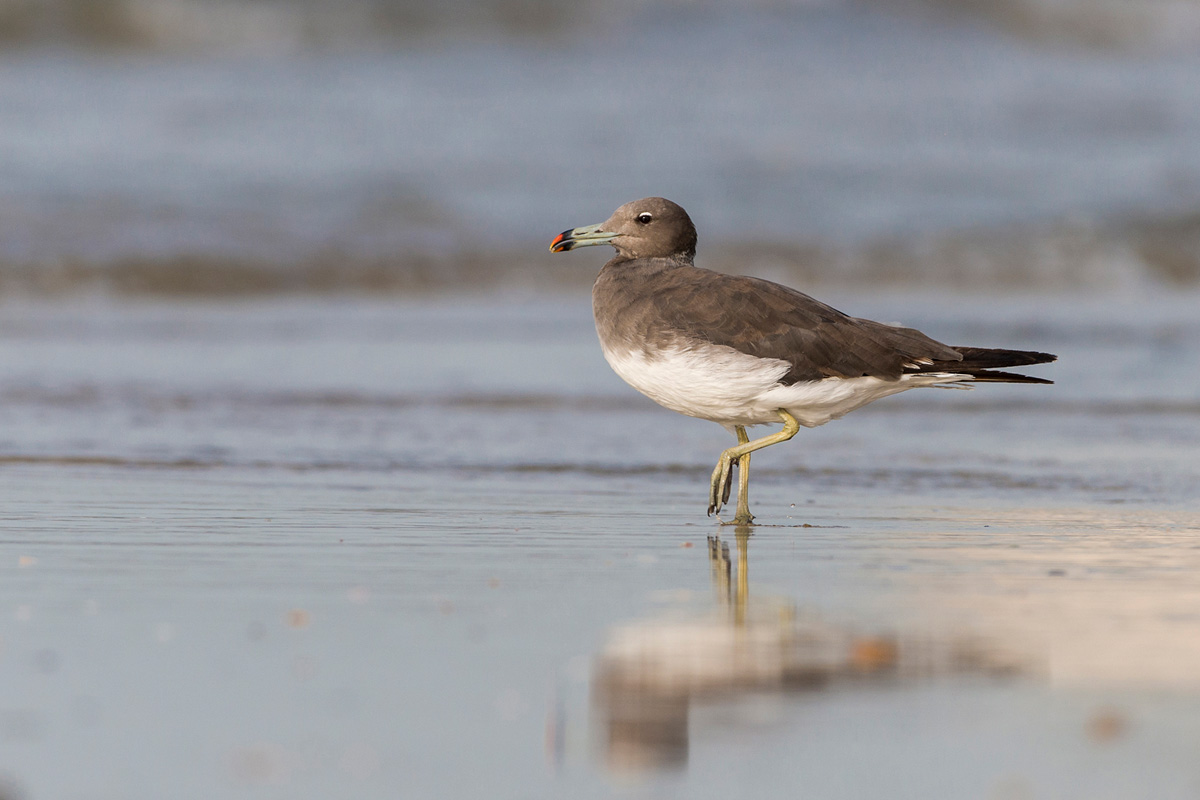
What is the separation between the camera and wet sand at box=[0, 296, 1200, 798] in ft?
8.89

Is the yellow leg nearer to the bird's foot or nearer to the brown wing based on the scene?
the bird's foot

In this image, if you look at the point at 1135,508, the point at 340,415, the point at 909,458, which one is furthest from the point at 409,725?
the point at 340,415

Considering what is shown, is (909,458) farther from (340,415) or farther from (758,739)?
(758,739)

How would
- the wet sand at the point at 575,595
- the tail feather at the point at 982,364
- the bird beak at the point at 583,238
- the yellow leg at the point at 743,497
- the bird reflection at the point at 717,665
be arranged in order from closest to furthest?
the wet sand at the point at 575,595, the bird reflection at the point at 717,665, the tail feather at the point at 982,364, the yellow leg at the point at 743,497, the bird beak at the point at 583,238

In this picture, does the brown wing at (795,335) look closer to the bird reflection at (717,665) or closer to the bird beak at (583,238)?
the bird beak at (583,238)

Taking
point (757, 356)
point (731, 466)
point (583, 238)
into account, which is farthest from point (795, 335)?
point (583, 238)

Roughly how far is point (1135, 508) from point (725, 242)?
30.1 feet

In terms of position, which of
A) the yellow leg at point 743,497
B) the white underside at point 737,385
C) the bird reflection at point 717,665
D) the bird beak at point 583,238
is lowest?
the bird reflection at point 717,665

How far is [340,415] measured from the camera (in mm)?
7594

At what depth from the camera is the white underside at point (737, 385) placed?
16.6ft

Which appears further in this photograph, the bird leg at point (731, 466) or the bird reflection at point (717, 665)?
the bird leg at point (731, 466)

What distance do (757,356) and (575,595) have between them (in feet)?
4.57

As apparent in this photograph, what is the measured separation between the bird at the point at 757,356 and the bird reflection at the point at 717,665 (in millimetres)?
1325

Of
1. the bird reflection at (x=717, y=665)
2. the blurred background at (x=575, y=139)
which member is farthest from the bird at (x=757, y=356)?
the blurred background at (x=575, y=139)
